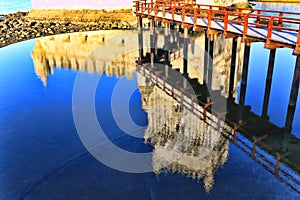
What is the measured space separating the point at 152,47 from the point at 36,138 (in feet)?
56.8

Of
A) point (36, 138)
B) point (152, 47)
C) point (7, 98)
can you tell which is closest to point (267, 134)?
point (36, 138)

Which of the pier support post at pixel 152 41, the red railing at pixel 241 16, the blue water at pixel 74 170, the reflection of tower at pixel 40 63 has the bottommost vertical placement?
the blue water at pixel 74 170

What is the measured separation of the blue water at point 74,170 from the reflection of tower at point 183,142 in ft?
1.30

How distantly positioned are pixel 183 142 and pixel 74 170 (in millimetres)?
4606

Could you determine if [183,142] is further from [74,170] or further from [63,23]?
[63,23]

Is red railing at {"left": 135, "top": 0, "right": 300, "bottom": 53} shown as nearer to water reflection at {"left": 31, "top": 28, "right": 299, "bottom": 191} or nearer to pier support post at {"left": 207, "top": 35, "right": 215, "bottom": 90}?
pier support post at {"left": 207, "top": 35, "right": 215, "bottom": 90}

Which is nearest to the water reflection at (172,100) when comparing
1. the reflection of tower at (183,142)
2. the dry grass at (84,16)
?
the reflection of tower at (183,142)

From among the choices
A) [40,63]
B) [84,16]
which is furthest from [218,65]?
[84,16]

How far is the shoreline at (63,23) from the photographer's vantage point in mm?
38547

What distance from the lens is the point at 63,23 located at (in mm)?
43625

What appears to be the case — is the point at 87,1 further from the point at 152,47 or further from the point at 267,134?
the point at 267,134

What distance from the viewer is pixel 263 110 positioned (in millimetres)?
15812

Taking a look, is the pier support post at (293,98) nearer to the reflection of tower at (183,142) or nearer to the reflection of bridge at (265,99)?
the reflection of bridge at (265,99)

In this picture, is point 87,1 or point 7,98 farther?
point 87,1
